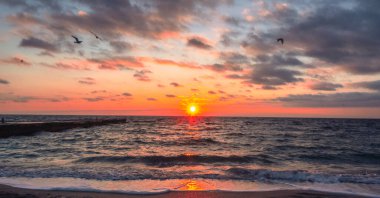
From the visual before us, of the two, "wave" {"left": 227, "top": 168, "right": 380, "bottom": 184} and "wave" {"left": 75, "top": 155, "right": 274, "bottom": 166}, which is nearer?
"wave" {"left": 227, "top": 168, "right": 380, "bottom": 184}

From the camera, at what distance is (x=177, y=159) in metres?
22.0

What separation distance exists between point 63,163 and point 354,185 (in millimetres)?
15762

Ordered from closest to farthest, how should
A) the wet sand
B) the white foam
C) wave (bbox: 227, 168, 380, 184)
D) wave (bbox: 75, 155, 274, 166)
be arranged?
the wet sand → the white foam → wave (bbox: 227, 168, 380, 184) → wave (bbox: 75, 155, 274, 166)

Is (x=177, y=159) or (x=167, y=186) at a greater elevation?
(x=167, y=186)

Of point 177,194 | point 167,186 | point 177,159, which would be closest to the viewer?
point 177,194

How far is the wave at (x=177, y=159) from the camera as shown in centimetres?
2091

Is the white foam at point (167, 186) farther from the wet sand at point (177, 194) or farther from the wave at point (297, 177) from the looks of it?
the wave at point (297, 177)

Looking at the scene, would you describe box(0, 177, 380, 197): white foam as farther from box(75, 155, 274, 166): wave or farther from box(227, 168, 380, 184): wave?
box(75, 155, 274, 166): wave

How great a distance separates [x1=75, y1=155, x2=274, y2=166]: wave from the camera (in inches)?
823

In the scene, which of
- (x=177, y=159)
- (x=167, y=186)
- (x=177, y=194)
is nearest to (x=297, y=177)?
(x=167, y=186)

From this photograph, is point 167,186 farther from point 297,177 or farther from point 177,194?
point 297,177

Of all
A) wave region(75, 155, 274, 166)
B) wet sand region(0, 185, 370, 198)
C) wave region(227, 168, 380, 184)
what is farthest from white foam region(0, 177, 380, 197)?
wave region(75, 155, 274, 166)

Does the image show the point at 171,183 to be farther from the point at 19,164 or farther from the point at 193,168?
the point at 19,164

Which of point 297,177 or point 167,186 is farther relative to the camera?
point 297,177
